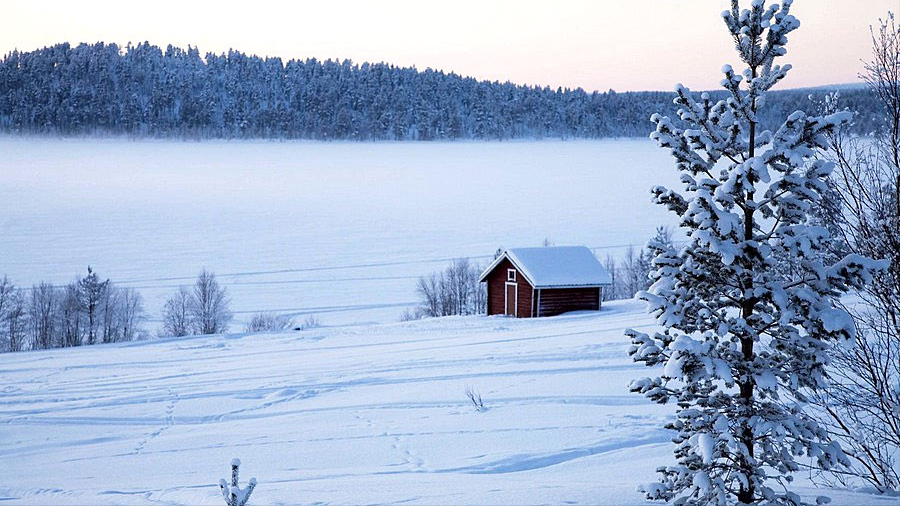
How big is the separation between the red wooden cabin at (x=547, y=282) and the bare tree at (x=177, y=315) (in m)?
21.7

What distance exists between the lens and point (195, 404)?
64.0 ft

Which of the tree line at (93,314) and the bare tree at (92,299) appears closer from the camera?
the tree line at (93,314)

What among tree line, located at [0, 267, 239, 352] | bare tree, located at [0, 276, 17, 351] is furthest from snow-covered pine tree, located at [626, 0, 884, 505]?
bare tree, located at [0, 276, 17, 351]

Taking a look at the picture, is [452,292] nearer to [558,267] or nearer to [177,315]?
[177,315]

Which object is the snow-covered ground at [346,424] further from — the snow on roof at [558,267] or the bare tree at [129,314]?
the bare tree at [129,314]

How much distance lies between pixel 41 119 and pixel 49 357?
548 ft

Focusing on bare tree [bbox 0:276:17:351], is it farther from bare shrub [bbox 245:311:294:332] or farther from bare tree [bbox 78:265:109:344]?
bare shrub [bbox 245:311:294:332]

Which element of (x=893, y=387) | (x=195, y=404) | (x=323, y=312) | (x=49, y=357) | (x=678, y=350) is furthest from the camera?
(x=323, y=312)

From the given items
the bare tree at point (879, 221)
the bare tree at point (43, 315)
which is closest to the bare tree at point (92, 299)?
the bare tree at point (43, 315)

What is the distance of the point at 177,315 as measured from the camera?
167ft

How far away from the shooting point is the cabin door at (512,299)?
38.0m

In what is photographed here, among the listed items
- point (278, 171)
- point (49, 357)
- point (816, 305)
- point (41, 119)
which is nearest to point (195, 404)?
point (49, 357)

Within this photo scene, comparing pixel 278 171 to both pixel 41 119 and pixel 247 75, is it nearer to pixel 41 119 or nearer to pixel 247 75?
pixel 247 75

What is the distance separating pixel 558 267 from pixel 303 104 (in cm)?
15677
